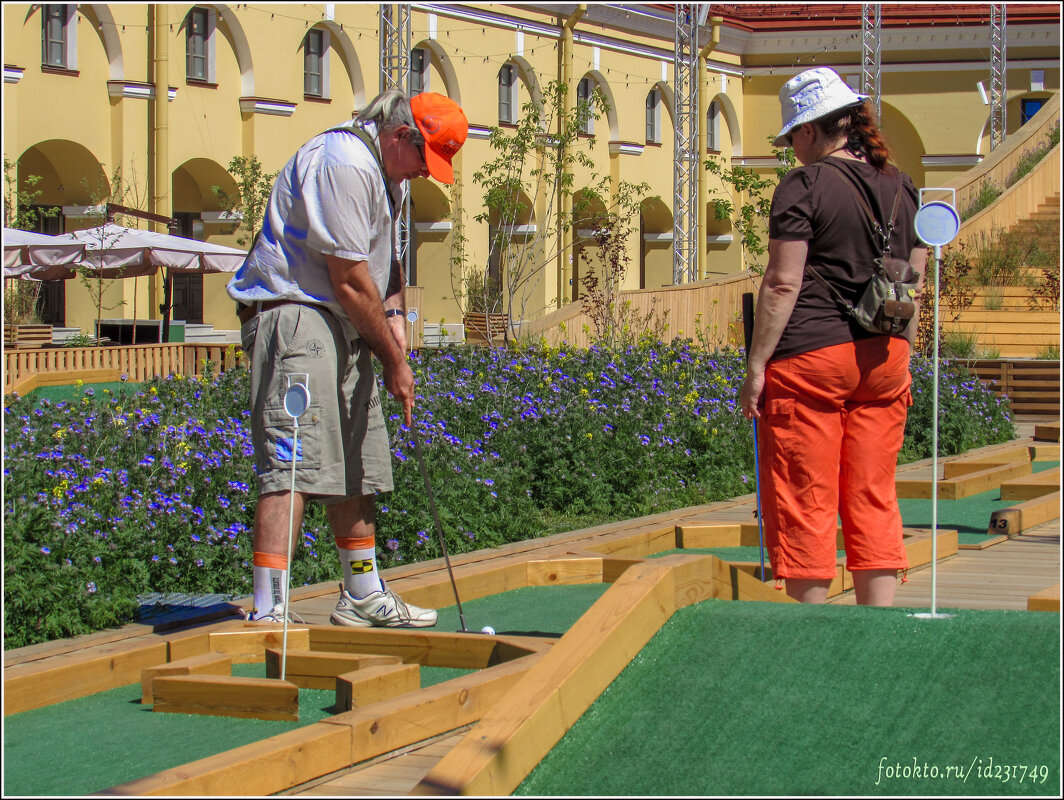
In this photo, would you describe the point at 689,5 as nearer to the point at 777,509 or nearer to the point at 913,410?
the point at 913,410

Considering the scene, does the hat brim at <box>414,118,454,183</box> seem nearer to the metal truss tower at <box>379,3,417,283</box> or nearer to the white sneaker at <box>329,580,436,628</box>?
the white sneaker at <box>329,580,436,628</box>

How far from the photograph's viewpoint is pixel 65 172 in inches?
1124

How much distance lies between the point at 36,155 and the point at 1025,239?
67.9 ft

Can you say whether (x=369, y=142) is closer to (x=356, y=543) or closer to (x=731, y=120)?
(x=356, y=543)

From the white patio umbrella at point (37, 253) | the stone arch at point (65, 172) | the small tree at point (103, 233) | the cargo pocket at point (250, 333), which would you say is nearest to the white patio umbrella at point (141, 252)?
the small tree at point (103, 233)

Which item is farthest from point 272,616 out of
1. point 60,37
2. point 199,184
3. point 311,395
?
point 199,184

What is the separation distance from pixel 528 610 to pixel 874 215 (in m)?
2.01

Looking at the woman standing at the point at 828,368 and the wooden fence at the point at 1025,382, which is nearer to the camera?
the woman standing at the point at 828,368

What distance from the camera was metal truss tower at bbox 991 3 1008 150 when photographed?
3744 cm

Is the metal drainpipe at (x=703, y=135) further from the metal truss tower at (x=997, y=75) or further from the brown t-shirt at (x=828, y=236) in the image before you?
the brown t-shirt at (x=828, y=236)

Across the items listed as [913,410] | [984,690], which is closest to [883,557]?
[984,690]

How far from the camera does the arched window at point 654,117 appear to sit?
134 feet

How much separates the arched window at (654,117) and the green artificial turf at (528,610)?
3670 centimetres

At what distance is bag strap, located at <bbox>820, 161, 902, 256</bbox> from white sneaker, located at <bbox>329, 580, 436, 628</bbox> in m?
1.97
